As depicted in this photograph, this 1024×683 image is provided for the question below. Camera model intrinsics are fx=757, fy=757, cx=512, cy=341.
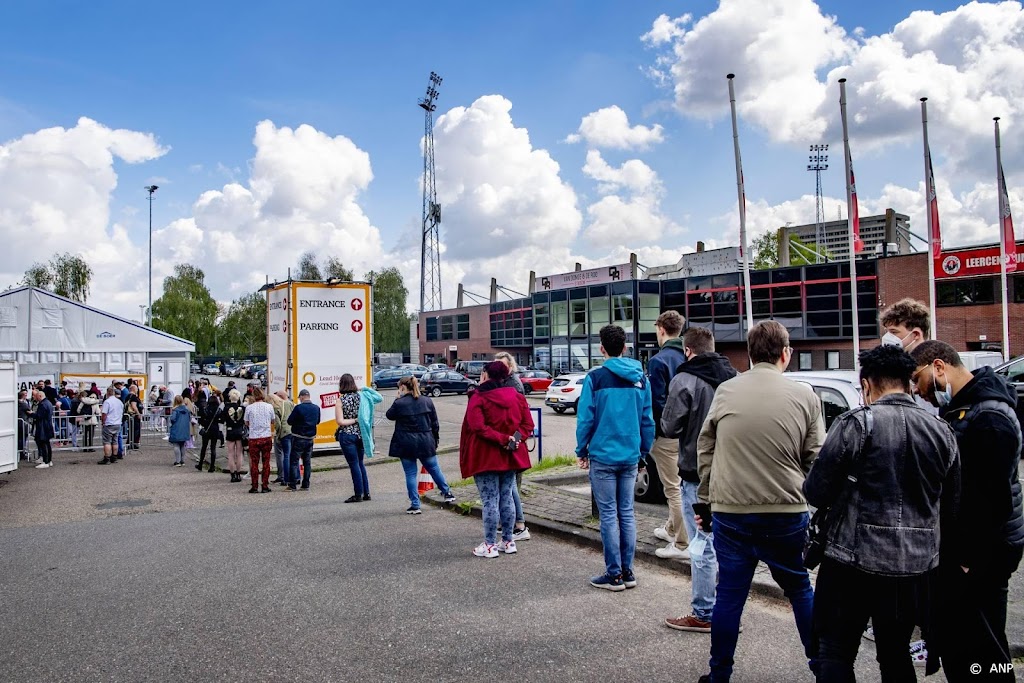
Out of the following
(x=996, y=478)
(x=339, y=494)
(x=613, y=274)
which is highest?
(x=613, y=274)

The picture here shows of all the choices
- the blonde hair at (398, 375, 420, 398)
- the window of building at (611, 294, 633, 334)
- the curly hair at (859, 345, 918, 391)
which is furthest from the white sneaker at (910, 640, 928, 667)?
the window of building at (611, 294, 633, 334)

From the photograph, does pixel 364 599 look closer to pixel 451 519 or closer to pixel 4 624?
pixel 4 624

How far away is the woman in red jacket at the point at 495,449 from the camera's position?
22.4ft

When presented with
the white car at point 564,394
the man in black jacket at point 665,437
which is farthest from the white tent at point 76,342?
the man in black jacket at point 665,437

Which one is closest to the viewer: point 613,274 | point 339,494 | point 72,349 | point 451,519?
point 451,519

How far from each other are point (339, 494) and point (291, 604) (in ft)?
19.5

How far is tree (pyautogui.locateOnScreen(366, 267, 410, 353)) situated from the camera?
89.1 m

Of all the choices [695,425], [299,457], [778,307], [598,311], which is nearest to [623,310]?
[598,311]

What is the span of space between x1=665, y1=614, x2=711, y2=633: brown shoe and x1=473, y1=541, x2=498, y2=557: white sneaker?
2260 mm

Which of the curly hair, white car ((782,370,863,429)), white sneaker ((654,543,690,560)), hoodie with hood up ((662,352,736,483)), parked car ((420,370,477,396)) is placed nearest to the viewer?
the curly hair

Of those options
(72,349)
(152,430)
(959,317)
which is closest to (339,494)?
(152,430)

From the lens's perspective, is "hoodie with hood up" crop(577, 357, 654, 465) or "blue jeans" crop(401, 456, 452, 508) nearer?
"hoodie with hood up" crop(577, 357, 654, 465)

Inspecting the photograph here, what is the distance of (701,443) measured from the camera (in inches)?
163

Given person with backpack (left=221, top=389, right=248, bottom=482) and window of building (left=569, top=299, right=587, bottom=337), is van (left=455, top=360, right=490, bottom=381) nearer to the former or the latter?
window of building (left=569, top=299, right=587, bottom=337)
